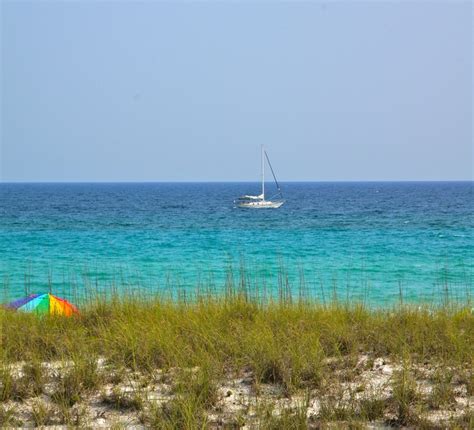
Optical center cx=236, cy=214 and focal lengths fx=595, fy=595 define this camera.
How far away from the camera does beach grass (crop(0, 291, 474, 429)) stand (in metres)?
4.61

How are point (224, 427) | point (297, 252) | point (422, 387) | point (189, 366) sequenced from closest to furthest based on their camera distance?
point (224, 427) < point (422, 387) < point (189, 366) < point (297, 252)

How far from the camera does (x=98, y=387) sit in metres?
5.01

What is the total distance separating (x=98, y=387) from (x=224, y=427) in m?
1.25

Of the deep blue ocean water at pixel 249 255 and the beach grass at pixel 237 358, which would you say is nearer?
the beach grass at pixel 237 358

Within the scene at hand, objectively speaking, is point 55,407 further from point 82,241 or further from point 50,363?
point 82,241

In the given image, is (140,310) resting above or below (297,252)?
above

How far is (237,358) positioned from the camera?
5.58 metres

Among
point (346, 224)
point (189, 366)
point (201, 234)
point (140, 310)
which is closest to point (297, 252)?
point (201, 234)

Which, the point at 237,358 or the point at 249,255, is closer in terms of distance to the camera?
the point at 237,358

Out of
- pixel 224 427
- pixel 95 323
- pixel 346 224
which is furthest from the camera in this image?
pixel 346 224

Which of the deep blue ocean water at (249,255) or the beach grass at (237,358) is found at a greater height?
the beach grass at (237,358)

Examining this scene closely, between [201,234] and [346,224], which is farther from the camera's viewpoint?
[346,224]

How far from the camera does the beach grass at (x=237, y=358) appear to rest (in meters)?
4.61

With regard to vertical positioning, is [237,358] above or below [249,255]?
above
